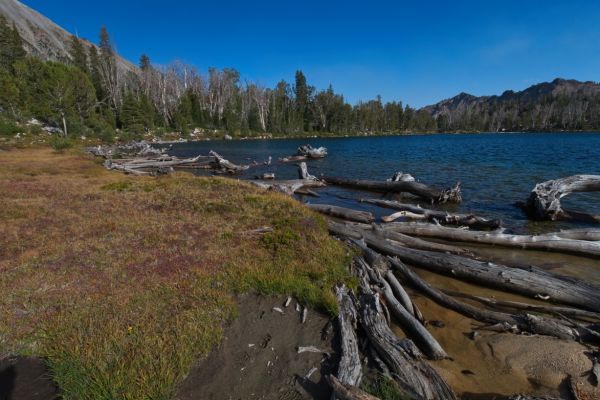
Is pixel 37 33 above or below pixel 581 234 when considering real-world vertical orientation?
above

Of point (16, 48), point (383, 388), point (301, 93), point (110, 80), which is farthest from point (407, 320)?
point (301, 93)

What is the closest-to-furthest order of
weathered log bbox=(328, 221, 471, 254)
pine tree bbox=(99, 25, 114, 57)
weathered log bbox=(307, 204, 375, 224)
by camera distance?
weathered log bbox=(328, 221, 471, 254)
weathered log bbox=(307, 204, 375, 224)
pine tree bbox=(99, 25, 114, 57)

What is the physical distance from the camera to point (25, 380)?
4.69m

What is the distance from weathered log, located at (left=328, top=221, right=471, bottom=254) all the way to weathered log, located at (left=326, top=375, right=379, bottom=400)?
6.87 m

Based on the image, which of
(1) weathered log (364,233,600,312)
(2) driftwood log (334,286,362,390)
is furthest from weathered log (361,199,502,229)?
(2) driftwood log (334,286,362,390)

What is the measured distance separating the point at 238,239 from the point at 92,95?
8739cm

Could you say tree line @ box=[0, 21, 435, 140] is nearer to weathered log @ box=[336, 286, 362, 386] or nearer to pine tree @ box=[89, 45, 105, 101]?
pine tree @ box=[89, 45, 105, 101]

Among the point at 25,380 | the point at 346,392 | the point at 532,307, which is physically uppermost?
the point at 346,392

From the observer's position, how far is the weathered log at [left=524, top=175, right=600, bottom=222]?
48.5ft

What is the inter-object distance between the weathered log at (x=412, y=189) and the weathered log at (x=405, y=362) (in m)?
14.9

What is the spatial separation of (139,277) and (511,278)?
985 centimetres

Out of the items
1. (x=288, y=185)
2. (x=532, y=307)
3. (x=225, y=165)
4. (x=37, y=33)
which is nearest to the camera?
(x=532, y=307)

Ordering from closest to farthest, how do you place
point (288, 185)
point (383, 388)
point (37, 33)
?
point (383, 388) → point (288, 185) → point (37, 33)

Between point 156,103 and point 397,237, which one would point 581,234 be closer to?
point 397,237
